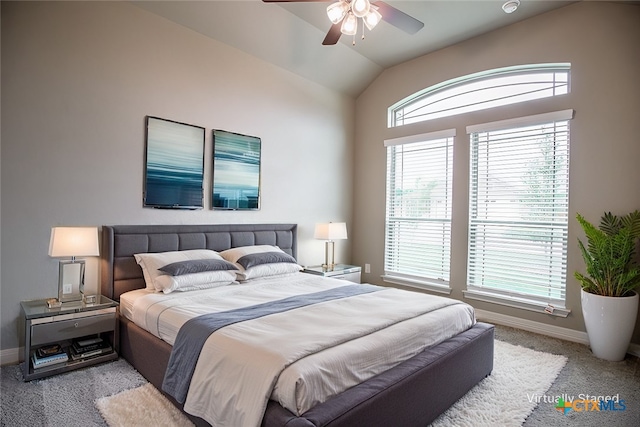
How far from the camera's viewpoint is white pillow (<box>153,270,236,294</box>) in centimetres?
290

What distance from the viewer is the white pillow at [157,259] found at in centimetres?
302

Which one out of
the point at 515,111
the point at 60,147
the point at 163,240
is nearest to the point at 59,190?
the point at 60,147

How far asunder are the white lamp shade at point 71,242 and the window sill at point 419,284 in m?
3.70

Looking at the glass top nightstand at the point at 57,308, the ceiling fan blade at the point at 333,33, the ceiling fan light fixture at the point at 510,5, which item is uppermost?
the ceiling fan light fixture at the point at 510,5

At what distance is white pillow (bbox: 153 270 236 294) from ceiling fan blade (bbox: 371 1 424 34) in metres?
2.55

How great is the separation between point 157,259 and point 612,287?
4.01 metres

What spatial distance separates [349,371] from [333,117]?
4.10m

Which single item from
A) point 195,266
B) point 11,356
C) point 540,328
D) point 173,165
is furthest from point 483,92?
point 11,356

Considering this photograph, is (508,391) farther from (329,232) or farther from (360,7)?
(360,7)

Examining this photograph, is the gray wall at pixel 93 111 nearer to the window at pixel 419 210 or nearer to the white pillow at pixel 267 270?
the white pillow at pixel 267 270

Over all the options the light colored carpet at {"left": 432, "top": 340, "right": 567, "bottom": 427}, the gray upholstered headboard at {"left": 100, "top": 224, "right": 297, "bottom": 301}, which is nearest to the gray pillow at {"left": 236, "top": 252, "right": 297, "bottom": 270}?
the gray upholstered headboard at {"left": 100, "top": 224, "right": 297, "bottom": 301}

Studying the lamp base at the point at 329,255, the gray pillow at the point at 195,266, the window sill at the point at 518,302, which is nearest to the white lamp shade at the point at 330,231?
the lamp base at the point at 329,255

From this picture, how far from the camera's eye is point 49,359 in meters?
2.54

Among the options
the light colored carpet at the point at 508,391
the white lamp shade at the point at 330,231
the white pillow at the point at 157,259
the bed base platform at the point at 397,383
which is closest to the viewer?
the bed base platform at the point at 397,383
